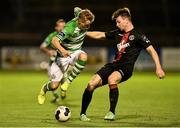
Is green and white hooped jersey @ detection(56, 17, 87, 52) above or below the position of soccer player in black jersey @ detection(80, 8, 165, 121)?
above

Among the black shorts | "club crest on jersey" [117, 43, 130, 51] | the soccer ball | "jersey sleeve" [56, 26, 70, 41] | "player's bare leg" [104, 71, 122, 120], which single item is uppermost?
"jersey sleeve" [56, 26, 70, 41]

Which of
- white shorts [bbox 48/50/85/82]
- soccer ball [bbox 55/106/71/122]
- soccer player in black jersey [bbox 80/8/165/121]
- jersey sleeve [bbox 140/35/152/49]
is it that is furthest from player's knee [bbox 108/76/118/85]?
white shorts [bbox 48/50/85/82]

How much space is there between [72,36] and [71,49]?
1.76ft

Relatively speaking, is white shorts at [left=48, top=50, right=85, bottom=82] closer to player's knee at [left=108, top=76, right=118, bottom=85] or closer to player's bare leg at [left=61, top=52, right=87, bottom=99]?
player's bare leg at [left=61, top=52, right=87, bottom=99]

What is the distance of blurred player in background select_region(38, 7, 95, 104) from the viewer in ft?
32.8

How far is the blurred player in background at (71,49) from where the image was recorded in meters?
9.99

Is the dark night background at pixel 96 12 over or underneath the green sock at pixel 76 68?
over

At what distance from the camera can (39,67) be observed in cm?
2812

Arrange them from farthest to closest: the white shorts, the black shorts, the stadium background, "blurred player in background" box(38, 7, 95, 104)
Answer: the stadium background, the white shorts, "blurred player in background" box(38, 7, 95, 104), the black shorts

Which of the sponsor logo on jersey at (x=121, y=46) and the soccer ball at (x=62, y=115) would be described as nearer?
the soccer ball at (x=62, y=115)

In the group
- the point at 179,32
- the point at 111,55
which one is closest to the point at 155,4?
the point at 179,32

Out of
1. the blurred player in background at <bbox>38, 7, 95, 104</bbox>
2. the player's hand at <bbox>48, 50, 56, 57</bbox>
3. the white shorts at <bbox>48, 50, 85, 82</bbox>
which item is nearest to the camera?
the blurred player in background at <bbox>38, 7, 95, 104</bbox>

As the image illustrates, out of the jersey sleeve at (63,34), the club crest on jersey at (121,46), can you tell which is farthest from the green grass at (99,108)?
the jersey sleeve at (63,34)

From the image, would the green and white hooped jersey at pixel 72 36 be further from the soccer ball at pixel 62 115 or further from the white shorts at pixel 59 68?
the soccer ball at pixel 62 115
